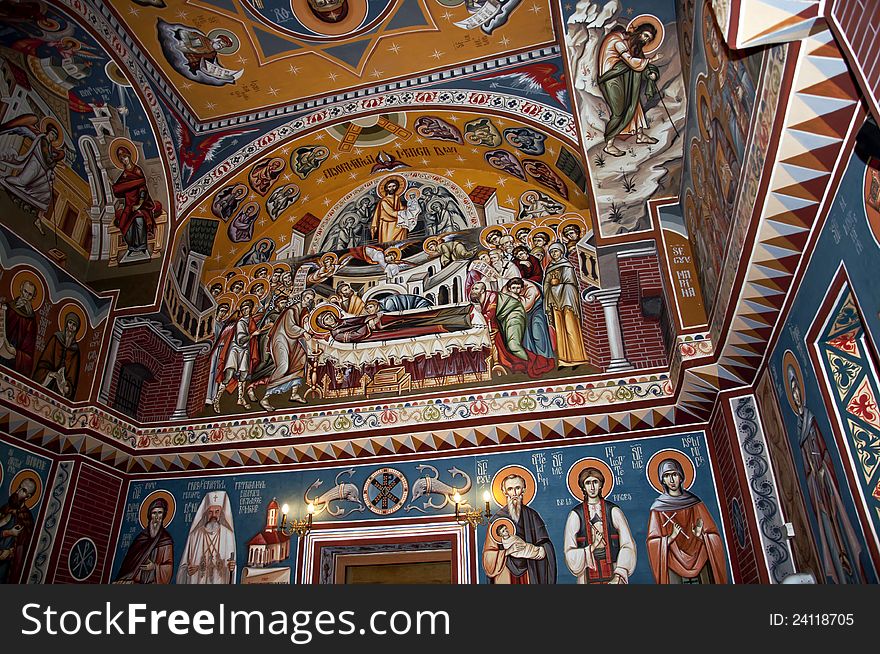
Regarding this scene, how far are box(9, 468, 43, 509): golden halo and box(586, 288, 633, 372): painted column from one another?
24.6 ft

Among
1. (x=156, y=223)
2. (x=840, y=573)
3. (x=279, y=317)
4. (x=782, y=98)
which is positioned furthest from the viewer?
(x=279, y=317)

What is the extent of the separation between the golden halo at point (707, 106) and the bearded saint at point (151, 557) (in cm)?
833

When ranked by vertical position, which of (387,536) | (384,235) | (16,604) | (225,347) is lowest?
(16,604)

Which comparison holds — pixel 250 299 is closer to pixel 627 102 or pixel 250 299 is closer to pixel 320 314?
pixel 320 314

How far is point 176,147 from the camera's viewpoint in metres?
9.78

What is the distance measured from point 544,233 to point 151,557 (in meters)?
7.32

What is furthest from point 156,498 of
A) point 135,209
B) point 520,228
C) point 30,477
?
point 520,228

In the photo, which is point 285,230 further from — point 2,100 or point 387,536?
point 387,536

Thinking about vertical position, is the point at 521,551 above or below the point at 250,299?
below

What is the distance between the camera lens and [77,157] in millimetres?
9312

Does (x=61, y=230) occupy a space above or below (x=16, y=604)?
above

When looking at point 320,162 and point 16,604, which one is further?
point 320,162

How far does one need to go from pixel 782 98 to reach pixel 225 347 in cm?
873

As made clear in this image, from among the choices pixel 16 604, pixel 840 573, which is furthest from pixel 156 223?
pixel 840 573
